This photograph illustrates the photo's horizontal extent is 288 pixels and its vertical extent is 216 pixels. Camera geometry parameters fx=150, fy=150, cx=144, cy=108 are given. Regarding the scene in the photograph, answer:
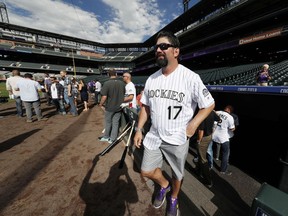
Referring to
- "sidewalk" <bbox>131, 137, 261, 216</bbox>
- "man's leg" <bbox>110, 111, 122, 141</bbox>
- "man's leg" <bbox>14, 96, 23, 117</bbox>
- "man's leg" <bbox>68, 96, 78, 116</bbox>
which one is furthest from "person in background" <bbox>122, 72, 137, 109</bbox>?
"man's leg" <bbox>14, 96, 23, 117</bbox>

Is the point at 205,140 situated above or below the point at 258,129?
above

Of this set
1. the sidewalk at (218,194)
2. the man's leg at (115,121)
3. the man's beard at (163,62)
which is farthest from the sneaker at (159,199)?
the man's leg at (115,121)

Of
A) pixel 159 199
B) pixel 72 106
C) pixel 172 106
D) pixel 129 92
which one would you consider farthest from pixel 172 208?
pixel 72 106

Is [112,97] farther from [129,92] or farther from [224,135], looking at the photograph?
[224,135]

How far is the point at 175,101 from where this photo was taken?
1.71 m

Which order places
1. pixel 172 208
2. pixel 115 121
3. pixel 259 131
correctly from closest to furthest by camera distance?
pixel 172 208 < pixel 115 121 < pixel 259 131

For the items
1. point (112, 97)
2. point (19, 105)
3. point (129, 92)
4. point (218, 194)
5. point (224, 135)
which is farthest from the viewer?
point (19, 105)

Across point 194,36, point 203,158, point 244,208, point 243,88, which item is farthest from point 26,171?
point 194,36

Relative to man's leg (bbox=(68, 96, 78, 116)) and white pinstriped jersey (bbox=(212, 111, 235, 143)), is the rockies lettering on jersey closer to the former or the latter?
white pinstriped jersey (bbox=(212, 111, 235, 143))

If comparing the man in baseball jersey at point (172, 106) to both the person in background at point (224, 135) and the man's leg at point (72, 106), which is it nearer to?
the person in background at point (224, 135)

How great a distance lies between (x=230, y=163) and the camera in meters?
3.59

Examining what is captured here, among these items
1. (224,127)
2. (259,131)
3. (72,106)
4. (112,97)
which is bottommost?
(259,131)

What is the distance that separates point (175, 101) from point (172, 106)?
0.07 meters

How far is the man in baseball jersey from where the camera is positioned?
5.49 ft
